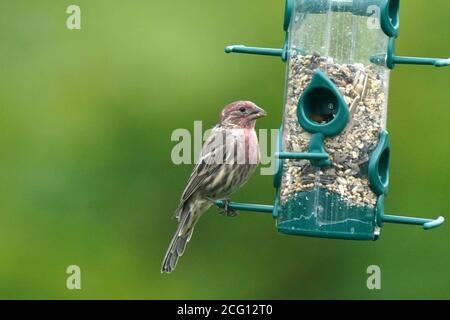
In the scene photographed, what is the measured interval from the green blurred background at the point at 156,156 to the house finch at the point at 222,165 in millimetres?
1254

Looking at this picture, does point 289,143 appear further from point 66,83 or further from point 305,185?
point 66,83

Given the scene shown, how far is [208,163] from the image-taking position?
1309 cm

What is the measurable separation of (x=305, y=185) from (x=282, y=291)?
180 inches

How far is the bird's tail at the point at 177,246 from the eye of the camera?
13258mm

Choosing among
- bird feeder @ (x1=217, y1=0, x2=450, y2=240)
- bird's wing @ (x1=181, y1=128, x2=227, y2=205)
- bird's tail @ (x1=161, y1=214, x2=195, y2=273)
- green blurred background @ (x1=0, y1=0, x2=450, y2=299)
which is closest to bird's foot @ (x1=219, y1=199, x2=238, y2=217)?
bird's wing @ (x1=181, y1=128, x2=227, y2=205)

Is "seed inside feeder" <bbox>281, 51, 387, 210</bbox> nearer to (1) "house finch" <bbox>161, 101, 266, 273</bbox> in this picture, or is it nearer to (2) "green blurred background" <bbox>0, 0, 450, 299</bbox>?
(1) "house finch" <bbox>161, 101, 266, 273</bbox>

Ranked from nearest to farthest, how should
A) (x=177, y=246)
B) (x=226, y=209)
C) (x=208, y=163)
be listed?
1. (x=226, y=209)
2. (x=208, y=163)
3. (x=177, y=246)

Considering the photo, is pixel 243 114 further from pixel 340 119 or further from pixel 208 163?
pixel 340 119

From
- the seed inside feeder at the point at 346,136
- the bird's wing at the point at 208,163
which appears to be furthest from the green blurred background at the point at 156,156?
the seed inside feeder at the point at 346,136

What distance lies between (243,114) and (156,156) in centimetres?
231

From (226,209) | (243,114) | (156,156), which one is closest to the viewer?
(226,209)

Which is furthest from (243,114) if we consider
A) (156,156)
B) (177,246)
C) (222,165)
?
(156,156)

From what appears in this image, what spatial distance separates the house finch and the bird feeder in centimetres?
146

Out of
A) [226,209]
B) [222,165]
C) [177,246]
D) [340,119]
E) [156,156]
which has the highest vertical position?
[340,119]
